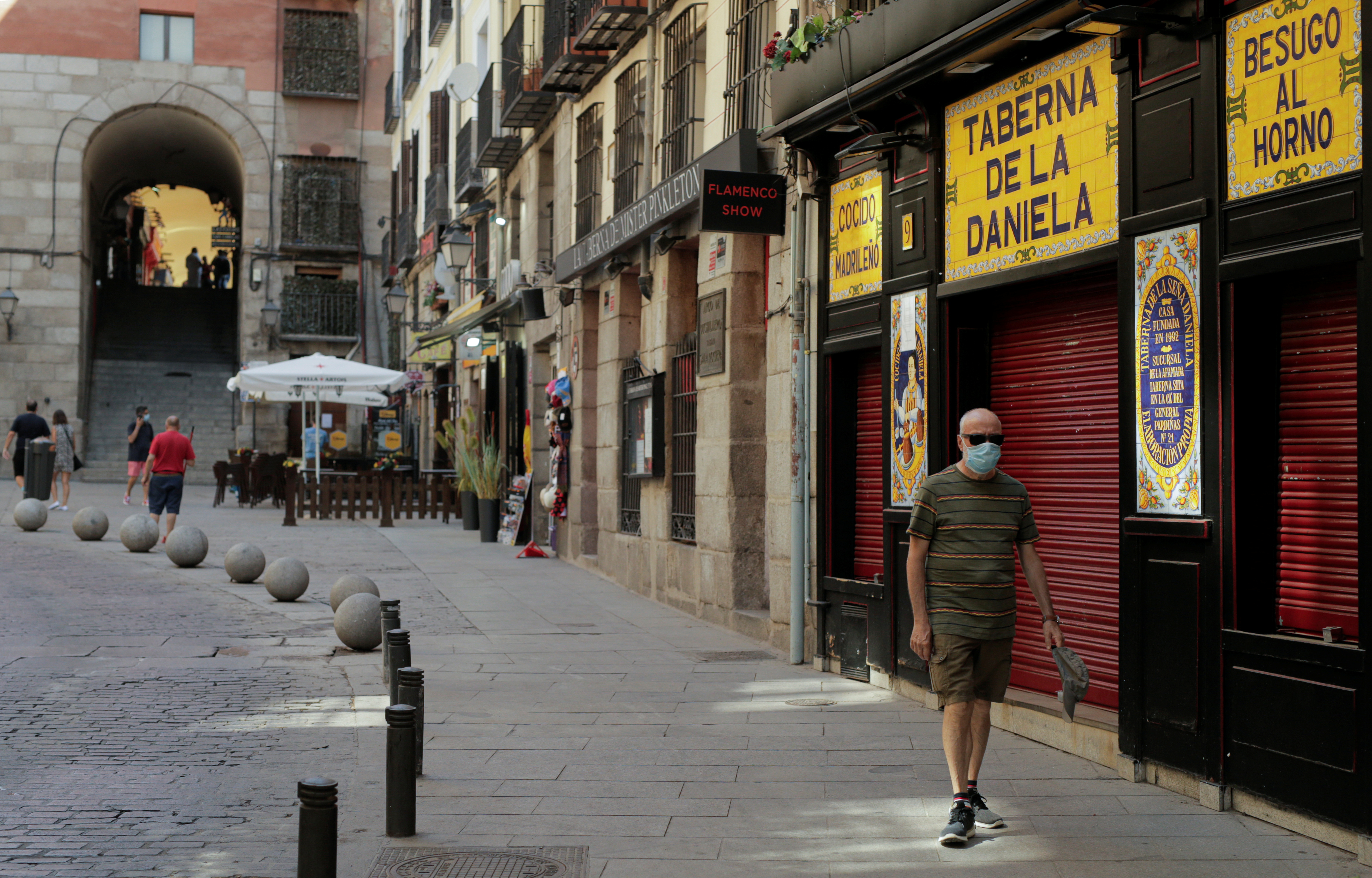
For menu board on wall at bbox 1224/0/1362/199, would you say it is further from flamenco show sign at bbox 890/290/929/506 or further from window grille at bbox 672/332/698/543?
window grille at bbox 672/332/698/543

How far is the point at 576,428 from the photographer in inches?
691

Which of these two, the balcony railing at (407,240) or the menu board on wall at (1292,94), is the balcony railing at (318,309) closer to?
the balcony railing at (407,240)

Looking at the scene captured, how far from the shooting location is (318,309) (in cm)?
3794

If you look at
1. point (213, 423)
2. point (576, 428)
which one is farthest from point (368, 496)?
point (213, 423)

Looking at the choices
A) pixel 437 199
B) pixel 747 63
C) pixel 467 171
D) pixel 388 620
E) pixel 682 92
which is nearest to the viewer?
pixel 388 620

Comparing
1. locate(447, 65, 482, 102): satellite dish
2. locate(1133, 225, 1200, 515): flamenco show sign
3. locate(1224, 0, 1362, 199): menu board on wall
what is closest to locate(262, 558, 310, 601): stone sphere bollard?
locate(1133, 225, 1200, 515): flamenco show sign

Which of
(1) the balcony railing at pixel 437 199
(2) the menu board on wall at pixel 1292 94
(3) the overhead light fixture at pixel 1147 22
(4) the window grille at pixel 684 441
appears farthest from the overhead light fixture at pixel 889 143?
(1) the balcony railing at pixel 437 199

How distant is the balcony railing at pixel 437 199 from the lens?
92.7 ft

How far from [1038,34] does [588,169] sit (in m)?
10.8

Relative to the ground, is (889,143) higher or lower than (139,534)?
higher

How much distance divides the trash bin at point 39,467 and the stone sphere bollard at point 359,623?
14233 millimetres

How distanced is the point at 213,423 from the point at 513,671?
29.7m

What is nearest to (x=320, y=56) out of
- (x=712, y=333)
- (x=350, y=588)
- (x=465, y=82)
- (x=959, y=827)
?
(x=465, y=82)

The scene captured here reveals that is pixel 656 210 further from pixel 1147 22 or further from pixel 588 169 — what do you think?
pixel 1147 22
